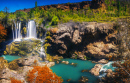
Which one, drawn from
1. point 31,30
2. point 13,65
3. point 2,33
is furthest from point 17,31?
point 13,65

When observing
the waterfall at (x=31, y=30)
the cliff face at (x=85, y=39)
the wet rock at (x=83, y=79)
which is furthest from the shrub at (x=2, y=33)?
the wet rock at (x=83, y=79)

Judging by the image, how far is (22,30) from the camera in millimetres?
30812

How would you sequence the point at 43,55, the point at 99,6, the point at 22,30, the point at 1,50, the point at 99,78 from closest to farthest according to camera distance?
the point at 99,78 → the point at 43,55 → the point at 1,50 → the point at 22,30 → the point at 99,6

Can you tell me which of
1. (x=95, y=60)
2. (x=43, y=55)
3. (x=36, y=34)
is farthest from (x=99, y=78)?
(x=36, y=34)

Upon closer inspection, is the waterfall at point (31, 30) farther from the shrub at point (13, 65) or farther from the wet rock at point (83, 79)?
the wet rock at point (83, 79)

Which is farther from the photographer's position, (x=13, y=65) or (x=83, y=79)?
(x=13, y=65)

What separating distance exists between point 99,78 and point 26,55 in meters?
19.9

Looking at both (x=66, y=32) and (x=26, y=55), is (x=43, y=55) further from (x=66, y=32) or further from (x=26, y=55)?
(x=66, y=32)

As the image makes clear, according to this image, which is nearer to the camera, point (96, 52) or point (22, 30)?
point (96, 52)

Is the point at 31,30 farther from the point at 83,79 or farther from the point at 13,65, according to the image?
the point at 83,79

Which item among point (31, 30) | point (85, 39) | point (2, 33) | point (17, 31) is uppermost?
point (31, 30)

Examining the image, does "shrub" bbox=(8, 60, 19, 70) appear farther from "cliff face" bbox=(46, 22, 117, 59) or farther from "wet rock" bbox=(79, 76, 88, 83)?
"wet rock" bbox=(79, 76, 88, 83)

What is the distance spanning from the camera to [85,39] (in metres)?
28.8

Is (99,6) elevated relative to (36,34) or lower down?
elevated
